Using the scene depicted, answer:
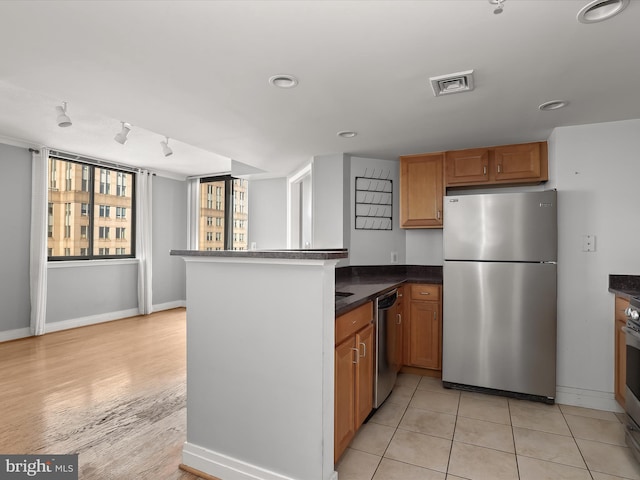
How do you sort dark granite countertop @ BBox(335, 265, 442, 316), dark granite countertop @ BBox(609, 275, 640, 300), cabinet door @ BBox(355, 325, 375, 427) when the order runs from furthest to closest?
dark granite countertop @ BBox(335, 265, 442, 316) < dark granite countertop @ BBox(609, 275, 640, 300) < cabinet door @ BBox(355, 325, 375, 427)

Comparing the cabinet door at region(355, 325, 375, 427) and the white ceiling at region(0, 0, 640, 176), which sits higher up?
the white ceiling at region(0, 0, 640, 176)

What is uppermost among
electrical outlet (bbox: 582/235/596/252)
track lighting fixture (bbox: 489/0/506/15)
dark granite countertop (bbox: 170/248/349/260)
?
track lighting fixture (bbox: 489/0/506/15)

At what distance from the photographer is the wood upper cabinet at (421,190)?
12.0ft

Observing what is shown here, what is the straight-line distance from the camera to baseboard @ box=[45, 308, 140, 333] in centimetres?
491

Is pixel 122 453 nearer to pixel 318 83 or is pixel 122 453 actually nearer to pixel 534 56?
pixel 318 83

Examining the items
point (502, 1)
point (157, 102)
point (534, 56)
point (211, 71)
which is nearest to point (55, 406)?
point (157, 102)

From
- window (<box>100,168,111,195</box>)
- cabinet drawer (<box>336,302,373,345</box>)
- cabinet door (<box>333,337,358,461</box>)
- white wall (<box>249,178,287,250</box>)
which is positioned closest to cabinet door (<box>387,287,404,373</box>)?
cabinet drawer (<box>336,302,373,345</box>)

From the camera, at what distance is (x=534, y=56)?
1.84m

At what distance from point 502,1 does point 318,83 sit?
1.07 metres

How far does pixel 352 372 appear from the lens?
2150mm

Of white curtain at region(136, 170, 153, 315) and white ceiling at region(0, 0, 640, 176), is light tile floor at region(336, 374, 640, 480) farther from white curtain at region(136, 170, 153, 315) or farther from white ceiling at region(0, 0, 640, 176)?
white curtain at region(136, 170, 153, 315)

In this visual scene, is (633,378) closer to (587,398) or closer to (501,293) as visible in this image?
(587,398)

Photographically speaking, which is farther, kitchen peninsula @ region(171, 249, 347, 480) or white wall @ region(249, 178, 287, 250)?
white wall @ region(249, 178, 287, 250)

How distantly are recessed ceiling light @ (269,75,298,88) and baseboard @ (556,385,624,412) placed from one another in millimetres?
3120
